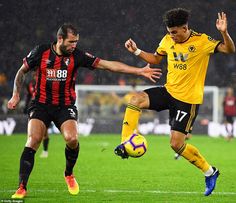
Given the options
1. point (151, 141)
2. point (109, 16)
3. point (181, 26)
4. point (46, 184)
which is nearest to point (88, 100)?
point (151, 141)

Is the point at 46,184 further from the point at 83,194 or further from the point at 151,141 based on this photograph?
the point at 151,141

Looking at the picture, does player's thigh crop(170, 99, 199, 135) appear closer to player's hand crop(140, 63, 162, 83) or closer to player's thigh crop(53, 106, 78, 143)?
player's hand crop(140, 63, 162, 83)

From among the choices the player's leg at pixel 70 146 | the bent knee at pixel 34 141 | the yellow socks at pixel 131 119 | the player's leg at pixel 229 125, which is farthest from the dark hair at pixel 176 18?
the player's leg at pixel 229 125

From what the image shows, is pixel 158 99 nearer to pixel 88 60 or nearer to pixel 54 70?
pixel 88 60

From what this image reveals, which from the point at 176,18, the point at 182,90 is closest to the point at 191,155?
the point at 182,90

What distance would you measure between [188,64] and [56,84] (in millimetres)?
1667

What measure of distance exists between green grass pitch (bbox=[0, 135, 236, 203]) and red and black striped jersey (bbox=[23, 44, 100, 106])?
1.23 meters

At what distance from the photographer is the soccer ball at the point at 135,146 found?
8.75m

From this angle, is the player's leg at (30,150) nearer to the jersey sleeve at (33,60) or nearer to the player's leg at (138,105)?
the jersey sleeve at (33,60)

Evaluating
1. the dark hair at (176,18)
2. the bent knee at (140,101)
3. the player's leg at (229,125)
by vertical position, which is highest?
the dark hair at (176,18)

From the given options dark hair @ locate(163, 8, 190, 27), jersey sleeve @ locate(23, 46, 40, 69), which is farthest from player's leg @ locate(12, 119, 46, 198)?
dark hair @ locate(163, 8, 190, 27)

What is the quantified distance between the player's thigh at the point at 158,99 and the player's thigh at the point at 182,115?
12 centimetres

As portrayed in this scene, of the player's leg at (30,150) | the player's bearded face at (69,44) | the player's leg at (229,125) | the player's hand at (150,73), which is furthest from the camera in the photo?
the player's leg at (229,125)

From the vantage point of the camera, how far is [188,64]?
943 centimetres
